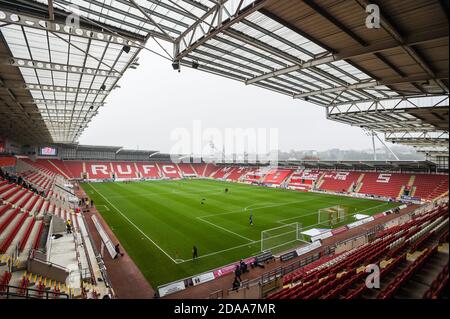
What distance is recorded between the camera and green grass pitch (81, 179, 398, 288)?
51.7 feet

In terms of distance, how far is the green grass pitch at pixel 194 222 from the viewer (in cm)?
1577

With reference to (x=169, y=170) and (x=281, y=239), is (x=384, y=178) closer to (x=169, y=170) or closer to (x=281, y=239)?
(x=281, y=239)

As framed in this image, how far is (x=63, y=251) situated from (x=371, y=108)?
24.2m

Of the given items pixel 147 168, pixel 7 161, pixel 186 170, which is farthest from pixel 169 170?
pixel 7 161

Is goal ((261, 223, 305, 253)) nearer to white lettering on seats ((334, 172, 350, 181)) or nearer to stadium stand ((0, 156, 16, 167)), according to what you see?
white lettering on seats ((334, 172, 350, 181))

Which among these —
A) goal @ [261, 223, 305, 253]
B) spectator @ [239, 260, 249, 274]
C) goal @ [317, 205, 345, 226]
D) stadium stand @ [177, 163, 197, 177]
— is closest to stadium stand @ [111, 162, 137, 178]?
stadium stand @ [177, 163, 197, 177]

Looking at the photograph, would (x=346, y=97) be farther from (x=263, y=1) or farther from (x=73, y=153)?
(x=73, y=153)

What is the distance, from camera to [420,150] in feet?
143

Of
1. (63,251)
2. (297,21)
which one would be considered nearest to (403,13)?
(297,21)

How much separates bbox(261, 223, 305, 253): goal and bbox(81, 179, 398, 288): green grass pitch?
74 cm

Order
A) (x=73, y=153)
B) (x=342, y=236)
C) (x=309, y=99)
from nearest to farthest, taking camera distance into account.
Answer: (x=309, y=99) < (x=342, y=236) < (x=73, y=153)

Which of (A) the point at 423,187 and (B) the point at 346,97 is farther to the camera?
(A) the point at 423,187

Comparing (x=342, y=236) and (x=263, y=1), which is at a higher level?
(x=263, y=1)

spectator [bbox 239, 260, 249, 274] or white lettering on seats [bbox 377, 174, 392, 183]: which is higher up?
white lettering on seats [bbox 377, 174, 392, 183]
